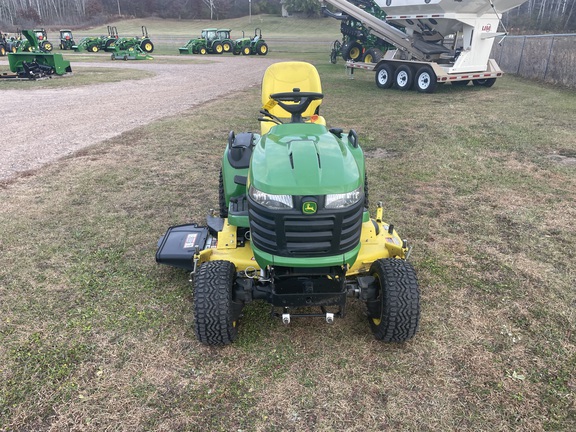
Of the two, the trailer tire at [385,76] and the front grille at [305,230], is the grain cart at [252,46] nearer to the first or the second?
the trailer tire at [385,76]

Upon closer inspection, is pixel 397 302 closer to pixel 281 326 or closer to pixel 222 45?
pixel 281 326

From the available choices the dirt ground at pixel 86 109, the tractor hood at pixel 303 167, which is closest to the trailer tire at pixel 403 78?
the dirt ground at pixel 86 109

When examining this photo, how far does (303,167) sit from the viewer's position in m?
2.45

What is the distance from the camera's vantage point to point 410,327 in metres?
2.76

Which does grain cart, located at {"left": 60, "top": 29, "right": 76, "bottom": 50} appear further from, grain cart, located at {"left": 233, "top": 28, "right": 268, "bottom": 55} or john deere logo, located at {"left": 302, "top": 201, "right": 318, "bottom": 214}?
john deere logo, located at {"left": 302, "top": 201, "right": 318, "bottom": 214}

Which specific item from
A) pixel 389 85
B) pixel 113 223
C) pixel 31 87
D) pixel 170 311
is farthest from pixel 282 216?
pixel 31 87

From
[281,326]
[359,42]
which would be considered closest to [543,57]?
[359,42]

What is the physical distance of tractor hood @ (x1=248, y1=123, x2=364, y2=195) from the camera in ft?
7.87

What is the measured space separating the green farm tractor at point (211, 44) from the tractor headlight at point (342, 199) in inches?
1197

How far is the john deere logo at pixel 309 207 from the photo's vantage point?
2.37m

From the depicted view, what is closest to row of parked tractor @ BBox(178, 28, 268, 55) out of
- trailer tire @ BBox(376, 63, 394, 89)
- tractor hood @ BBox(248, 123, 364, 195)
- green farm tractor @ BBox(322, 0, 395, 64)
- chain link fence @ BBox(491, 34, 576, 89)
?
green farm tractor @ BBox(322, 0, 395, 64)

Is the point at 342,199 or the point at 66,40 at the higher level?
the point at 66,40

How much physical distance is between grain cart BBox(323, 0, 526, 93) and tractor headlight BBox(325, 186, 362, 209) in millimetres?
11638

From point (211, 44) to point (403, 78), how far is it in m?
20.1
